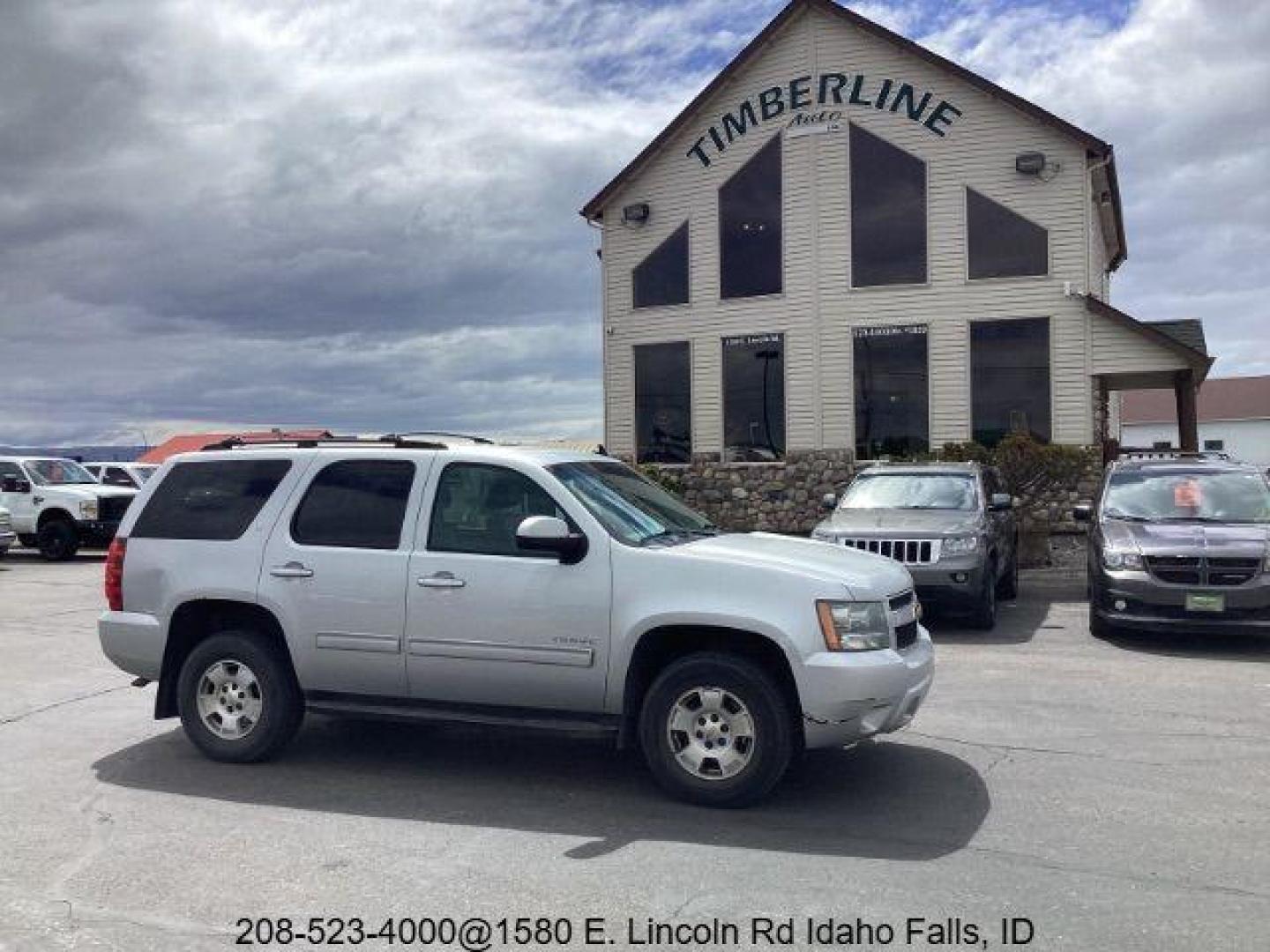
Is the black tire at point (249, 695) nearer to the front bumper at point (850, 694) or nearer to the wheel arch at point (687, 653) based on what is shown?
the wheel arch at point (687, 653)

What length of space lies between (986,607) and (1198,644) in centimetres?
190

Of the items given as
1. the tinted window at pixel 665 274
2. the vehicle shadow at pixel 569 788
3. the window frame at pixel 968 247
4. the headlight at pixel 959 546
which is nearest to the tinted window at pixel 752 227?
the tinted window at pixel 665 274

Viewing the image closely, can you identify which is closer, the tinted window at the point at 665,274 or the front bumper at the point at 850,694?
the front bumper at the point at 850,694

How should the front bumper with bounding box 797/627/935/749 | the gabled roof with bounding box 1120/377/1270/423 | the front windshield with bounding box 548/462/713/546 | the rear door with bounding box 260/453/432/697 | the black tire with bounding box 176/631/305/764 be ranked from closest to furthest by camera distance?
the front bumper with bounding box 797/627/935/749 < the front windshield with bounding box 548/462/713/546 < the rear door with bounding box 260/453/432/697 < the black tire with bounding box 176/631/305/764 < the gabled roof with bounding box 1120/377/1270/423

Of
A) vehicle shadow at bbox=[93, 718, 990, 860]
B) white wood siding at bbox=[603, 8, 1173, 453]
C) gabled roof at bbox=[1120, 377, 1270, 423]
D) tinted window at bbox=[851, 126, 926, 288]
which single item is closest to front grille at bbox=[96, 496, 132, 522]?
white wood siding at bbox=[603, 8, 1173, 453]

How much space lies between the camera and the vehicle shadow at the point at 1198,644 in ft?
32.8

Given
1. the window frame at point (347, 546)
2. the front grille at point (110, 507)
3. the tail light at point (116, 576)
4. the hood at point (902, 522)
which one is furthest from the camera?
the front grille at point (110, 507)

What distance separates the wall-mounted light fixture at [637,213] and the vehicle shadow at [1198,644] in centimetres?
1370

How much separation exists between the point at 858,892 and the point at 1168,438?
6311cm

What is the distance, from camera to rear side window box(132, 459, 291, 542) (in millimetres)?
6523

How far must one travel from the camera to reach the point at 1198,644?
10.6 m

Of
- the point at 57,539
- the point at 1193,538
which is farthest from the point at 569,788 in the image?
the point at 57,539

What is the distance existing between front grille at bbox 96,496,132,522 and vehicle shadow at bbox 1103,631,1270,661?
17883 mm

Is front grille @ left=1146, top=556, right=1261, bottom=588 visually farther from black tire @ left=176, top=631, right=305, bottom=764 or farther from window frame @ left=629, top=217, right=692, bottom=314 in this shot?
window frame @ left=629, top=217, right=692, bottom=314
